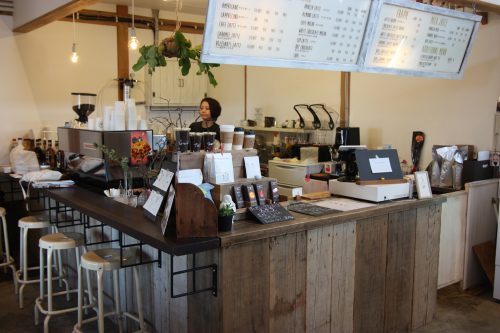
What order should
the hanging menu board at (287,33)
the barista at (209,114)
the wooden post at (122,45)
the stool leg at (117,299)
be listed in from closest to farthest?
the hanging menu board at (287,33) → the stool leg at (117,299) → the barista at (209,114) → the wooden post at (122,45)

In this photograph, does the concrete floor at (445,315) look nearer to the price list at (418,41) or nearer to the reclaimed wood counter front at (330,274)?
the reclaimed wood counter front at (330,274)

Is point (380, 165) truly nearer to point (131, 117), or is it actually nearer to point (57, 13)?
point (131, 117)

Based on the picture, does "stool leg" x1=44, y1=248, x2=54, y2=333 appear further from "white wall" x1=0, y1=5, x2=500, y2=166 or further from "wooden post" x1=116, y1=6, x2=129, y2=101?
"wooden post" x1=116, y1=6, x2=129, y2=101

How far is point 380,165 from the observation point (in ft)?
10.5

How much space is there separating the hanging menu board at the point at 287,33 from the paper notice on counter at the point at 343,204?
855 millimetres

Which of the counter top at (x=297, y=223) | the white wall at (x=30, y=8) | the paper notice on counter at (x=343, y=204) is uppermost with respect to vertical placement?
the white wall at (x=30, y=8)

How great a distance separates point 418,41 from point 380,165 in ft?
2.81

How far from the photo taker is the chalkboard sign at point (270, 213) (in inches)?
99.0

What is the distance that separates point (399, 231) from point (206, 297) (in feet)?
4.77

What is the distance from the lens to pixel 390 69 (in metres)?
3.07

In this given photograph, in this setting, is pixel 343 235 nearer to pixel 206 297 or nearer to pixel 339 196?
pixel 339 196

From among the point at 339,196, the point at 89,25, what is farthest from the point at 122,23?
the point at 339,196

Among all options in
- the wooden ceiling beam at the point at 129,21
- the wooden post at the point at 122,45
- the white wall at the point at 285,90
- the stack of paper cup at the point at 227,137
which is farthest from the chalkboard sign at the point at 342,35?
the wooden post at the point at 122,45

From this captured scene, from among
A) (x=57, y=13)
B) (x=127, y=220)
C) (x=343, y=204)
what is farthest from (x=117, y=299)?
(x=57, y=13)
